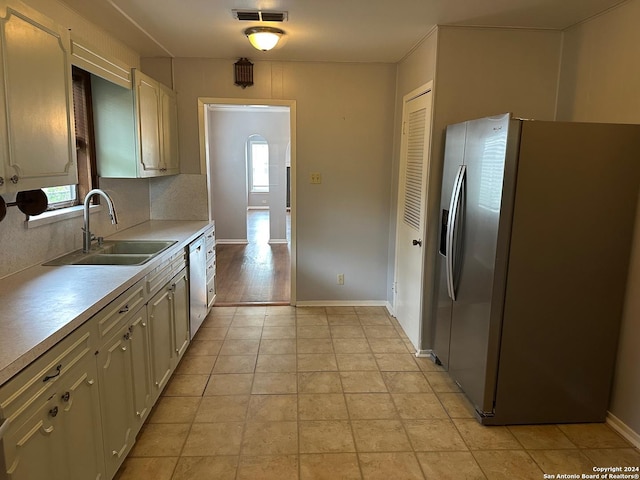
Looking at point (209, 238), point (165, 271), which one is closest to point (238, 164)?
point (209, 238)

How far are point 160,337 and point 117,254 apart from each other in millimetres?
721

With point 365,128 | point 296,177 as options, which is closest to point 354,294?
point 296,177

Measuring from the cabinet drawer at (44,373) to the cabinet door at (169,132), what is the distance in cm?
237

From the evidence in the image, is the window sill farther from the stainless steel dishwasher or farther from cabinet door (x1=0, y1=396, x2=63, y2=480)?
cabinet door (x1=0, y1=396, x2=63, y2=480)

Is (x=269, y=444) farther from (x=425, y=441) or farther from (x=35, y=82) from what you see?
(x=35, y=82)

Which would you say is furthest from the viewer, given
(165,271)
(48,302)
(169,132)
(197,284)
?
(169,132)

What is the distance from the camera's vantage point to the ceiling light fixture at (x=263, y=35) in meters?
3.08

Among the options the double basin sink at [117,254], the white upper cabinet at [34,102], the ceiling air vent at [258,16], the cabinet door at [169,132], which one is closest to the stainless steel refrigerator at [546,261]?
the ceiling air vent at [258,16]

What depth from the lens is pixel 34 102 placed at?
73.2 inches

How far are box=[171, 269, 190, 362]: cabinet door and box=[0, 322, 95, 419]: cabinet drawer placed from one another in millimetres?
1215

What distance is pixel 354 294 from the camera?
4.51 m

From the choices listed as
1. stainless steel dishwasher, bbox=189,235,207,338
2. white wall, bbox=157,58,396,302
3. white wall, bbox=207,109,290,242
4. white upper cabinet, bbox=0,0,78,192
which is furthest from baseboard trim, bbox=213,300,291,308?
white wall, bbox=207,109,290,242

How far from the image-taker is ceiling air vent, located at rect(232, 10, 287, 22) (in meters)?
2.78

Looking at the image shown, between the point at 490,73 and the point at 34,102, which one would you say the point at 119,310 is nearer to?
the point at 34,102
